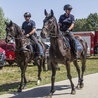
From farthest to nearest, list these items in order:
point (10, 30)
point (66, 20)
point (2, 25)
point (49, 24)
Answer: point (2, 25) → point (10, 30) → point (66, 20) → point (49, 24)

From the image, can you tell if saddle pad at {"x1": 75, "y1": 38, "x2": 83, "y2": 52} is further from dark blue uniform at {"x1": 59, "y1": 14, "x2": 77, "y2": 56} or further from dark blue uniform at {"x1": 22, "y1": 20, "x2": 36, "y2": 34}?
dark blue uniform at {"x1": 22, "y1": 20, "x2": 36, "y2": 34}

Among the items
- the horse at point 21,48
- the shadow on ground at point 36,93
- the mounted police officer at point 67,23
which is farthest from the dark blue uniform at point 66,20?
the shadow on ground at point 36,93

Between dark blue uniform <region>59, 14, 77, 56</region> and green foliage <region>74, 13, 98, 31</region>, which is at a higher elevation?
green foliage <region>74, 13, 98, 31</region>

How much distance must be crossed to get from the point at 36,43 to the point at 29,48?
2.68 ft

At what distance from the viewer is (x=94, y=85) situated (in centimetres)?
1211

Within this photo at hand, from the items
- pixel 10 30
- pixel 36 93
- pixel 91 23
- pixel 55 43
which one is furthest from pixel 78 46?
pixel 91 23

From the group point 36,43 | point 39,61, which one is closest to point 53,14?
point 36,43

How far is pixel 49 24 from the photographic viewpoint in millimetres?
9328

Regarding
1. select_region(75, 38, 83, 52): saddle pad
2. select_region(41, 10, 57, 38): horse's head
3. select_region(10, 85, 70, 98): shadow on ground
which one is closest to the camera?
select_region(41, 10, 57, 38): horse's head

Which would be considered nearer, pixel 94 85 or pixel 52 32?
pixel 52 32

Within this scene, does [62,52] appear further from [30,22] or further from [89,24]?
[89,24]

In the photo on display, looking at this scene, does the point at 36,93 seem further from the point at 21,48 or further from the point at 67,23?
the point at 67,23

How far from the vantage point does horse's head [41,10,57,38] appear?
9112 mm

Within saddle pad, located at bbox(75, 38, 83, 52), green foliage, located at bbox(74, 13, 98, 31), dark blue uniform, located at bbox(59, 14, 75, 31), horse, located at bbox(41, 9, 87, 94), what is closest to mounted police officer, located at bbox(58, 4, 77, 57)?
dark blue uniform, located at bbox(59, 14, 75, 31)
